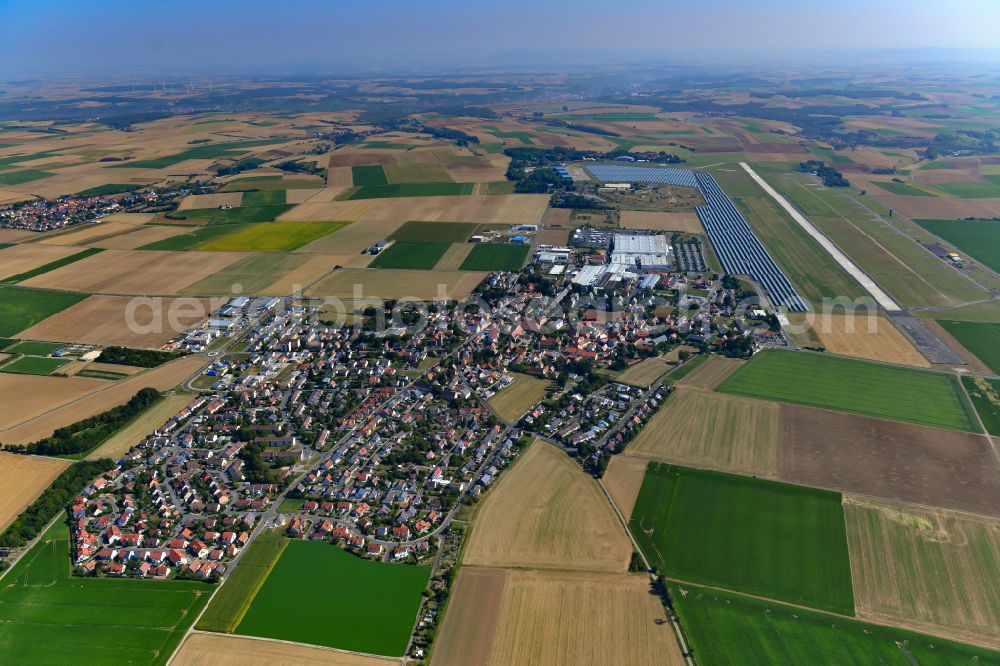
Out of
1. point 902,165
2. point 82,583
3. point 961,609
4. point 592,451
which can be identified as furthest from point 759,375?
point 902,165

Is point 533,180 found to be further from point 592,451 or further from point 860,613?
point 860,613

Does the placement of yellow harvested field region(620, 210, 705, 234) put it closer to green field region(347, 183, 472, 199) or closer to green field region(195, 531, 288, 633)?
green field region(347, 183, 472, 199)

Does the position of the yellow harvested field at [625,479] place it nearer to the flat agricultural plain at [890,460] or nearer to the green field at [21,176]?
the flat agricultural plain at [890,460]

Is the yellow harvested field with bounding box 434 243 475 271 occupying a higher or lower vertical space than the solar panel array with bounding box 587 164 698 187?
lower

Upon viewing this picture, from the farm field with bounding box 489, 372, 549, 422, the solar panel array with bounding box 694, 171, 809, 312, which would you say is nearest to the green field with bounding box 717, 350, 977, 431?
the solar panel array with bounding box 694, 171, 809, 312

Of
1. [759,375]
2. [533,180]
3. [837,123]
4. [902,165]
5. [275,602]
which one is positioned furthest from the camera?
[837,123]

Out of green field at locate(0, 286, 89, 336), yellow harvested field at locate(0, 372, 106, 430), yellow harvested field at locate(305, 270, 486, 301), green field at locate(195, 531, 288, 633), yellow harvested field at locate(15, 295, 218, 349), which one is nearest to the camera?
green field at locate(195, 531, 288, 633)

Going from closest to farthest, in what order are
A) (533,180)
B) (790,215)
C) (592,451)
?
(592,451), (790,215), (533,180)
